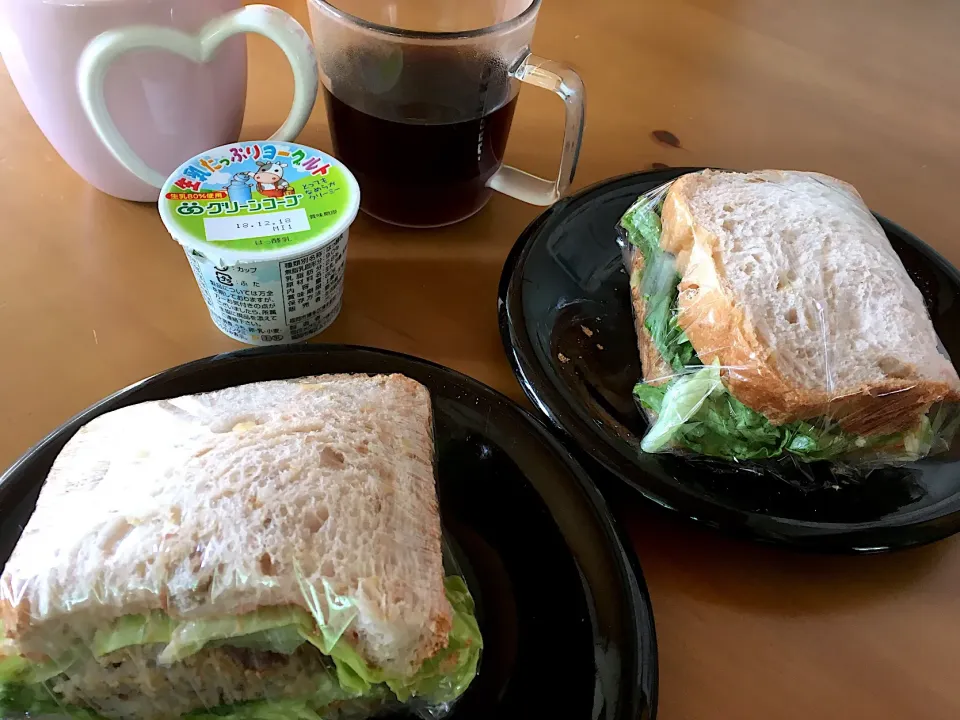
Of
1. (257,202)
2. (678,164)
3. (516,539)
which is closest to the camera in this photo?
(516,539)

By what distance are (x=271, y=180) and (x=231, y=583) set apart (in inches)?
17.1

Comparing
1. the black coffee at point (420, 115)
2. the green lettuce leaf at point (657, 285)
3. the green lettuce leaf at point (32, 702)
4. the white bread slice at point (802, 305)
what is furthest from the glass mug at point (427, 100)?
the green lettuce leaf at point (32, 702)

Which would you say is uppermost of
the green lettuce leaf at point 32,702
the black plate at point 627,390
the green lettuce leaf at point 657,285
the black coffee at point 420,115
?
the black coffee at point 420,115

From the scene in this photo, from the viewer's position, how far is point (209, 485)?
0.54 meters

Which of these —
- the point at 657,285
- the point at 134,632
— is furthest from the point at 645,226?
the point at 134,632

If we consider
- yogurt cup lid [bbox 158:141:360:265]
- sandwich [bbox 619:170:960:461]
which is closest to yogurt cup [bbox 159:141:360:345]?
yogurt cup lid [bbox 158:141:360:265]

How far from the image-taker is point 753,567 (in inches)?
26.9

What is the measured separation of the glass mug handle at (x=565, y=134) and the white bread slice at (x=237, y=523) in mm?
421

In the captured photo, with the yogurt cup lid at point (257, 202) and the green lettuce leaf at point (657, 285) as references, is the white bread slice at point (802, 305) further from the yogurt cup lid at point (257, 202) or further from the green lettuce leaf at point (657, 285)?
the yogurt cup lid at point (257, 202)

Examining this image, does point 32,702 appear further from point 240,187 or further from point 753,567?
point 753,567

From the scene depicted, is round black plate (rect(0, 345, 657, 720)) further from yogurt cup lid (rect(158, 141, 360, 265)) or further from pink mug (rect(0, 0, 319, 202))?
pink mug (rect(0, 0, 319, 202))

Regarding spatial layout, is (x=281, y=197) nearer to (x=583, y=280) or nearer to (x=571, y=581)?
(x=583, y=280)

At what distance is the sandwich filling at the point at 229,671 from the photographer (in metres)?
0.51

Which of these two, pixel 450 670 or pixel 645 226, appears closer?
pixel 450 670
